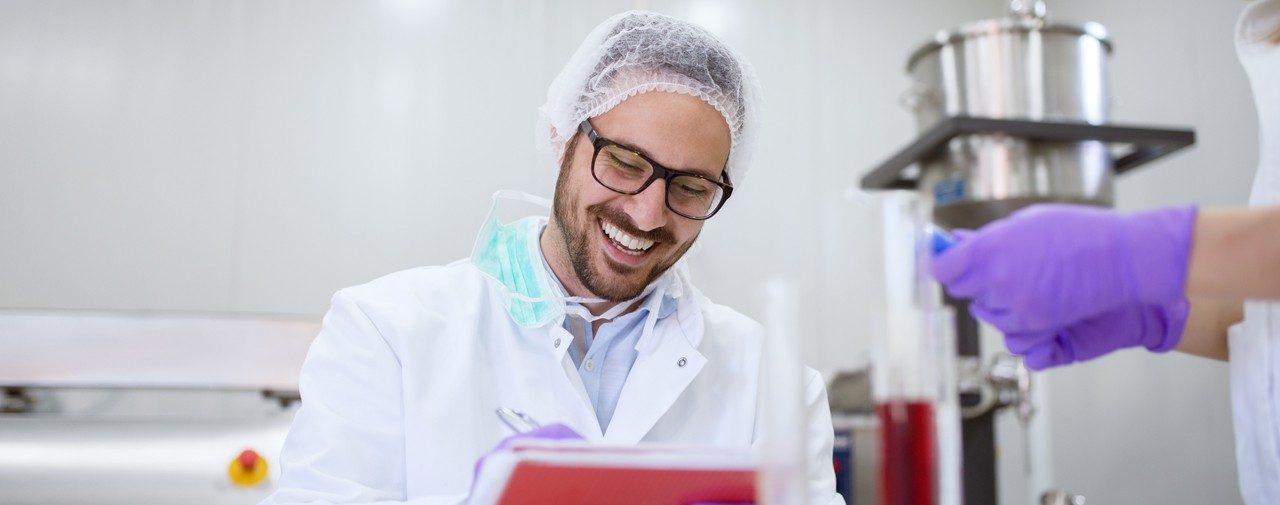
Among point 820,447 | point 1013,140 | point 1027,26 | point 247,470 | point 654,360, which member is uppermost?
point 1027,26

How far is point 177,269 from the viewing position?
2229 mm

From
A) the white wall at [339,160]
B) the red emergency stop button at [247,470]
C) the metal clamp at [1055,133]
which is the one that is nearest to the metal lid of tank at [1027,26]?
→ the metal clamp at [1055,133]

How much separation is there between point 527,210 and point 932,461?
5.48 feet

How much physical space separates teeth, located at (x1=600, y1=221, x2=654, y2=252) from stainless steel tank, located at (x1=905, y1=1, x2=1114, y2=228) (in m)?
0.83

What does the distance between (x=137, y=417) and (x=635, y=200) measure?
127 centimetres

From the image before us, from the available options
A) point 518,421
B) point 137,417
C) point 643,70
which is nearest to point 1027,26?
point 643,70

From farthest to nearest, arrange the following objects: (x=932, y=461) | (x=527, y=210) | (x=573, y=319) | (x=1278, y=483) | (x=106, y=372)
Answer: (x=527, y=210) < (x=106, y=372) < (x=573, y=319) < (x=1278, y=483) < (x=932, y=461)

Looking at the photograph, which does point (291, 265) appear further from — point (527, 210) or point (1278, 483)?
point (1278, 483)

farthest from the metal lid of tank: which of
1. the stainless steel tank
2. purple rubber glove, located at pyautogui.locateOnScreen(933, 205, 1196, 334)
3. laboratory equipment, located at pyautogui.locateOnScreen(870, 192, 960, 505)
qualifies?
laboratory equipment, located at pyautogui.locateOnScreen(870, 192, 960, 505)

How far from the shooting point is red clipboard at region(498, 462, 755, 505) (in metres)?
0.63

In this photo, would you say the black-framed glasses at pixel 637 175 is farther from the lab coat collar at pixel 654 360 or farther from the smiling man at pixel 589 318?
the lab coat collar at pixel 654 360

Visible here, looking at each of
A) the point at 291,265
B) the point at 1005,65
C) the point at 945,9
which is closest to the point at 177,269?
the point at 291,265

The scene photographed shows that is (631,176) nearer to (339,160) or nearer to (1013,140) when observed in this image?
(1013,140)

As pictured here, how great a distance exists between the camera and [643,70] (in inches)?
49.8
